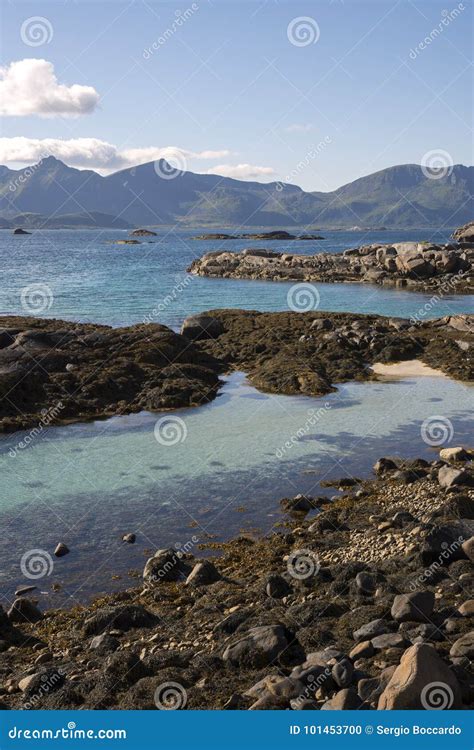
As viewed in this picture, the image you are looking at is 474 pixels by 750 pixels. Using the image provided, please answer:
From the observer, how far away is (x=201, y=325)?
151 feet

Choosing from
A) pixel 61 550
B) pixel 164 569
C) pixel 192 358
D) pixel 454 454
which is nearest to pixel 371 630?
pixel 164 569

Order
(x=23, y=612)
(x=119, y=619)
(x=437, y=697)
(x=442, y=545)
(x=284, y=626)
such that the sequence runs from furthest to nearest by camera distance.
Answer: (x=442, y=545) → (x=23, y=612) → (x=119, y=619) → (x=284, y=626) → (x=437, y=697)

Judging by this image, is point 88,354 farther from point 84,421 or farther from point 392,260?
point 392,260

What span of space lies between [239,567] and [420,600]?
17.0 feet

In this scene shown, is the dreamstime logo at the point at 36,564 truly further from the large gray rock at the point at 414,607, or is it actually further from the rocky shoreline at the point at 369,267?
the rocky shoreline at the point at 369,267

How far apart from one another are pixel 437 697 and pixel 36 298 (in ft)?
225

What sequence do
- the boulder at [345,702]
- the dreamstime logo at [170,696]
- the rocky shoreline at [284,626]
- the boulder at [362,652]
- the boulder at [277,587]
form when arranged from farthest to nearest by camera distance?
1. the boulder at [277,587]
2. the boulder at [362,652]
3. the dreamstime logo at [170,696]
4. the rocky shoreline at [284,626]
5. the boulder at [345,702]

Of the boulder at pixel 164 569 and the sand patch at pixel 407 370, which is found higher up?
the sand patch at pixel 407 370

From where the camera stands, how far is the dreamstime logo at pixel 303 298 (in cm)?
6647

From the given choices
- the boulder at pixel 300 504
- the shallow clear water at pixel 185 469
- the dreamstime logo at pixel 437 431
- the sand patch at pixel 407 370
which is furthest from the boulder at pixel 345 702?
the sand patch at pixel 407 370

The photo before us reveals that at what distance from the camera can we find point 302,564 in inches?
627

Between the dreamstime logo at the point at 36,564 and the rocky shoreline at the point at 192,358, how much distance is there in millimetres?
11868

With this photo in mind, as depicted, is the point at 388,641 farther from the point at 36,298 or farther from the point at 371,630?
the point at 36,298

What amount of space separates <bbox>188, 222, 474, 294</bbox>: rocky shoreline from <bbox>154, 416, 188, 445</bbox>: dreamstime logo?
181 ft
